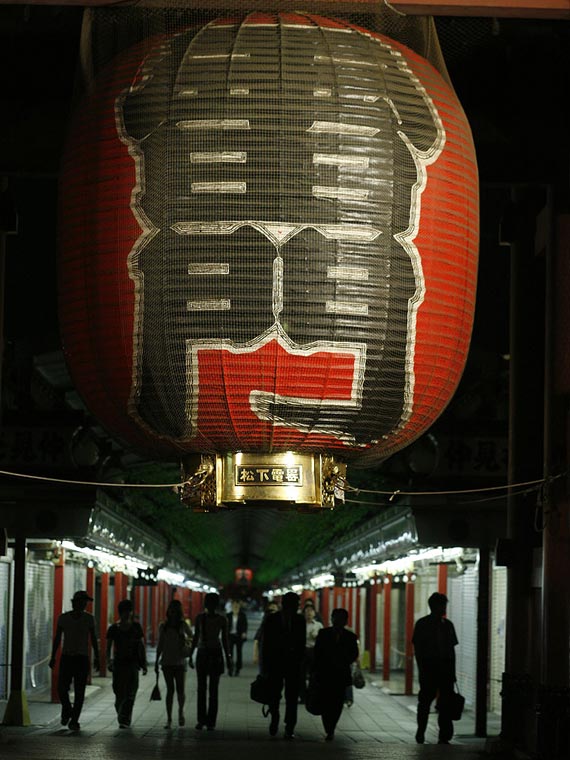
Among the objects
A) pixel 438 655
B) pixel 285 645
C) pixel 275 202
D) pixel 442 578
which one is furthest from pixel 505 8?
pixel 442 578

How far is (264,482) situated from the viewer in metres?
6.02

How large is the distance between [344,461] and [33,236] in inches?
354

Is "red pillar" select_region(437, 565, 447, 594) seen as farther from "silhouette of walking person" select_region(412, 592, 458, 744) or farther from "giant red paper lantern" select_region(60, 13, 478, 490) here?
"giant red paper lantern" select_region(60, 13, 478, 490)

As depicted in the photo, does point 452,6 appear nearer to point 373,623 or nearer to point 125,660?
point 125,660

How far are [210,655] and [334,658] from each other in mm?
1937

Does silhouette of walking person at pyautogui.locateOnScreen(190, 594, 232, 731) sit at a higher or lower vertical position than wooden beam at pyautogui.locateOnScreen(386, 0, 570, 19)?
lower

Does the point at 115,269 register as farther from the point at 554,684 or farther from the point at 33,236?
the point at 33,236

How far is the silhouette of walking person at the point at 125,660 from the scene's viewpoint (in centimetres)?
1653

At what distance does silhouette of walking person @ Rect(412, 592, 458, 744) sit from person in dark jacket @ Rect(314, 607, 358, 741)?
771 mm

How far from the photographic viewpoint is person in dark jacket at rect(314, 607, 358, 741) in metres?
14.8

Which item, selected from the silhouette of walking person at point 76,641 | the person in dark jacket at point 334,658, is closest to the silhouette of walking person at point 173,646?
the silhouette of walking person at point 76,641

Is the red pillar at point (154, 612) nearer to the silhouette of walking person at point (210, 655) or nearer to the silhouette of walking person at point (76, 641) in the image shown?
the silhouette of walking person at point (210, 655)

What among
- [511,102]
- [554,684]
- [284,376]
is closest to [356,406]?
[284,376]

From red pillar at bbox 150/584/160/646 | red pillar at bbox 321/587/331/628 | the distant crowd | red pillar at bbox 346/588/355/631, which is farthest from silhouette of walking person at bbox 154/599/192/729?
red pillar at bbox 150/584/160/646
